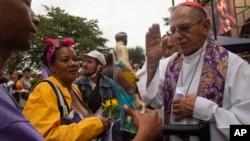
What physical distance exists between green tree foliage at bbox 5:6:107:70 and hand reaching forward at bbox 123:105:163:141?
1447 inches

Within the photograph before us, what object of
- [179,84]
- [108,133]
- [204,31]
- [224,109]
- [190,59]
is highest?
[204,31]

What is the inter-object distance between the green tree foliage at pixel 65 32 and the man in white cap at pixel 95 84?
33048 mm

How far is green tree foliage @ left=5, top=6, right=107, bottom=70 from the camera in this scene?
3838 centimetres

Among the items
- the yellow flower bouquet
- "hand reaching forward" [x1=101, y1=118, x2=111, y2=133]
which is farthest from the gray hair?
"hand reaching forward" [x1=101, y1=118, x2=111, y2=133]

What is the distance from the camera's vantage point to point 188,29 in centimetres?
255

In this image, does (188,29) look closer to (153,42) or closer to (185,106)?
(153,42)

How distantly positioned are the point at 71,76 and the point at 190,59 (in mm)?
1193

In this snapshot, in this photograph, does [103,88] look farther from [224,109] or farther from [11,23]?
[11,23]

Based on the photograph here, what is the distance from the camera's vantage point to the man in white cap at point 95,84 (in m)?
4.57

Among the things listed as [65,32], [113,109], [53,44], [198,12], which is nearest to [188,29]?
[198,12]

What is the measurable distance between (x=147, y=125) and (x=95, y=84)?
3687 mm

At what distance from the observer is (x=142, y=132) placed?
1.56 m

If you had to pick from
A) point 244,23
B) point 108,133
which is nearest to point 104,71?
point 108,133

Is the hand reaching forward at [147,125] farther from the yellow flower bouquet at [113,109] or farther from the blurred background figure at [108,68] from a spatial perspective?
the blurred background figure at [108,68]
